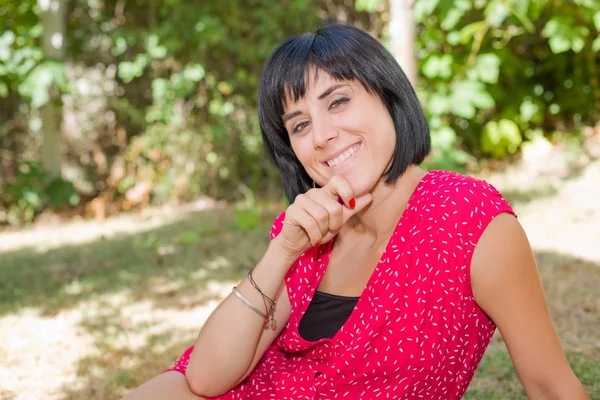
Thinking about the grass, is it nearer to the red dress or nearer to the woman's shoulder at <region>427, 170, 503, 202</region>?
the red dress

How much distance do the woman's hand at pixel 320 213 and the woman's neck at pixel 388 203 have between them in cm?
10

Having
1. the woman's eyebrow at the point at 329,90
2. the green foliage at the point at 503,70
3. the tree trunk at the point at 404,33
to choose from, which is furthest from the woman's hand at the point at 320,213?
the green foliage at the point at 503,70

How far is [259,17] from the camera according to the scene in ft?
24.5

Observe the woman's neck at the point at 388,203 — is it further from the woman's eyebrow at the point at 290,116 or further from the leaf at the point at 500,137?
the leaf at the point at 500,137

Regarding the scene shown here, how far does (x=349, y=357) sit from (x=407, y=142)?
604mm

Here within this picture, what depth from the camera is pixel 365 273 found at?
193cm

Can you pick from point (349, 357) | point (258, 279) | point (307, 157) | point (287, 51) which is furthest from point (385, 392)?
point (287, 51)

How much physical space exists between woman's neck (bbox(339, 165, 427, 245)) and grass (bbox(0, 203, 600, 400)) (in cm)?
92

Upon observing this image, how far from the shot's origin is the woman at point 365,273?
64.8 inches

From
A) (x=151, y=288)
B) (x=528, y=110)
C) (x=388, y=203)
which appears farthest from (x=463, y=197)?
(x=528, y=110)

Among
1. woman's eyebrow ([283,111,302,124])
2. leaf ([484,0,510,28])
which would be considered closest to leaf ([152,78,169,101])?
leaf ([484,0,510,28])

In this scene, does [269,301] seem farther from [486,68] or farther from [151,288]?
[486,68]

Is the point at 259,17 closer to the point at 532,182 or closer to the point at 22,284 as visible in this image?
the point at 532,182

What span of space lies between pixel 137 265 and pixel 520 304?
393cm
